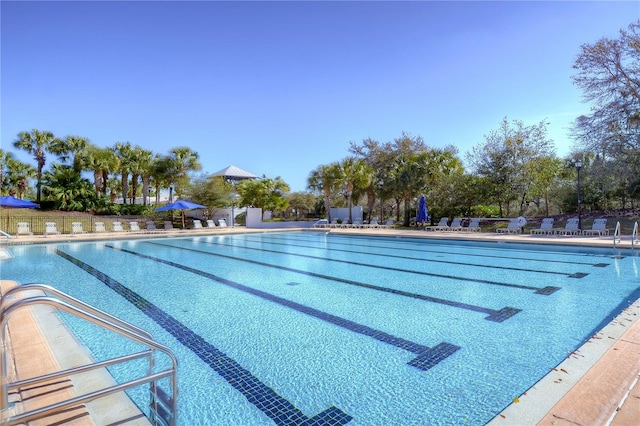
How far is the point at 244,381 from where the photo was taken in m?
3.09

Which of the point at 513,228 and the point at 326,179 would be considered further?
the point at 326,179

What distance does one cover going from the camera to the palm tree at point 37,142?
24.8 m

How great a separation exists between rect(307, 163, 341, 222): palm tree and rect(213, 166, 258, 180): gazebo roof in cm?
755

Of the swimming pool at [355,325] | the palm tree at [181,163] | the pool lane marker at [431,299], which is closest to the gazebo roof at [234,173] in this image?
the palm tree at [181,163]

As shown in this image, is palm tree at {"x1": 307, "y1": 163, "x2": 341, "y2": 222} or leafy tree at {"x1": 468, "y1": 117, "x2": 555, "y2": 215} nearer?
leafy tree at {"x1": 468, "y1": 117, "x2": 555, "y2": 215}

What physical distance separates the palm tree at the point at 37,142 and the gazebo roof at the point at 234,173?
12.1 m

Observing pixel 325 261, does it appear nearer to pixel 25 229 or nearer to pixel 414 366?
pixel 414 366

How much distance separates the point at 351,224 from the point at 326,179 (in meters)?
4.18

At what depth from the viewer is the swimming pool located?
9.01 ft

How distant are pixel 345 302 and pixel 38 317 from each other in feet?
13.6

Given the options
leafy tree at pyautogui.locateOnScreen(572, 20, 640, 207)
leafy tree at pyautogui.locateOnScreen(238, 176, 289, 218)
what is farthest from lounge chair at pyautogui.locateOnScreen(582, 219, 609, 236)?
leafy tree at pyautogui.locateOnScreen(238, 176, 289, 218)

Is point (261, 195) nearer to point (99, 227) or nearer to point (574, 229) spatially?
point (99, 227)

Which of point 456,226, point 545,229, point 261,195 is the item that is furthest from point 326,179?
point 545,229

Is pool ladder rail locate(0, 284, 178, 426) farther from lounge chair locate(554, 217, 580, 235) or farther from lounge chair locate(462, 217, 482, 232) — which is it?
lounge chair locate(462, 217, 482, 232)
